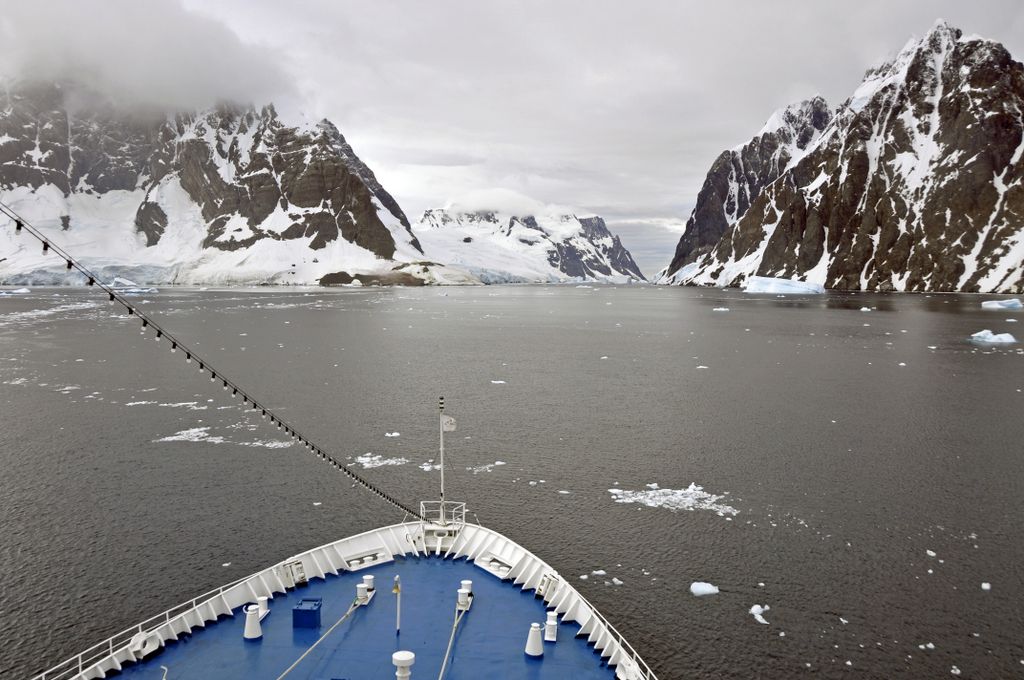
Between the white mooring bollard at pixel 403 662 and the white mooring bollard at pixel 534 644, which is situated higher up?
the white mooring bollard at pixel 403 662

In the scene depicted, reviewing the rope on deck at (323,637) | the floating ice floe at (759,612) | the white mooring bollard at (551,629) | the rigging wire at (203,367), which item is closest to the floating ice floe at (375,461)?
the rigging wire at (203,367)

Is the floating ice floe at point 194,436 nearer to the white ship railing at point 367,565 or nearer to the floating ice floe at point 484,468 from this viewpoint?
the floating ice floe at point 484,468

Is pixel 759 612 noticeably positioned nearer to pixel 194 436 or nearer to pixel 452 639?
pixel 452 639

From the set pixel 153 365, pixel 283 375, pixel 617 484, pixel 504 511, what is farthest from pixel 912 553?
pixel 153 365

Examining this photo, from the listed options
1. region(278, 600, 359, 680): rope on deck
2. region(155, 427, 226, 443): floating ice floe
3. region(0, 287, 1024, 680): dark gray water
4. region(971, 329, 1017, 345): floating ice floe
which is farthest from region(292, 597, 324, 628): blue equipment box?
region(971, 329, 1017, 345): floating ice floe

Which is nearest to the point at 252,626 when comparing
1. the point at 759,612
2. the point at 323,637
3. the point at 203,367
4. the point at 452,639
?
the point at 323,637

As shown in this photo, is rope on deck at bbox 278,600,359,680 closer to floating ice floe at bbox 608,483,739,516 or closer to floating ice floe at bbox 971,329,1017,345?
floating ice floe at bbox 608,483,739,516

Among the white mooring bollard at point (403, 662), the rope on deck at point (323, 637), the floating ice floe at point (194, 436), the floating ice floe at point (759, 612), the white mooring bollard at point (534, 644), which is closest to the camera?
the white mooring bollard at point (403, 662)
